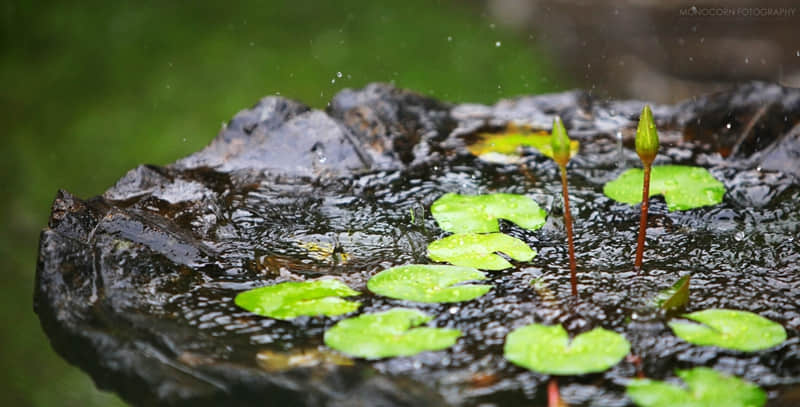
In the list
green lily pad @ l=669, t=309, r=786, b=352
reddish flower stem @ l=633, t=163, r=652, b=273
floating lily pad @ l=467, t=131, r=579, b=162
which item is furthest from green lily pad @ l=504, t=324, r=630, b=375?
floating lily pad @ l=467, t=131, r=579, b=162

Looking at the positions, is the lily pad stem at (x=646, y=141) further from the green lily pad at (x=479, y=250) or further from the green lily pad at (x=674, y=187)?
the green lily pad at (x=674, y=187)

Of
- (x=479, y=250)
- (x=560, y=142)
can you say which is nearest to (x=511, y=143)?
(x=479, y=250)

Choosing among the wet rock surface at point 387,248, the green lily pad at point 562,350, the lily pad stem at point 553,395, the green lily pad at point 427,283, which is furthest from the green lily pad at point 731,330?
the green lily pad at point 427,283

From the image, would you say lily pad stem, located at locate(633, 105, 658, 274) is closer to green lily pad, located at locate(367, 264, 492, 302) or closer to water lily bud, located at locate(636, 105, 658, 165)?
water lily bud, located at locate(636, 105, 658, 165)

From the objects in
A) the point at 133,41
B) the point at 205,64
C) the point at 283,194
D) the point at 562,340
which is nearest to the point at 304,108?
the point at 283,194

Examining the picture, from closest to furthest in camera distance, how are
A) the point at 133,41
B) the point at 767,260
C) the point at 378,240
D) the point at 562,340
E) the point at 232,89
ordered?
the point at 562,340, the point at 767,260, the point at 378,240, the point at 232,89, the point at 133,41

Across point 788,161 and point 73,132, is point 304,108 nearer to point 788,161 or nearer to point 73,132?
point 788,161

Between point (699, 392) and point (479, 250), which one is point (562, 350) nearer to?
point (699, 392)
